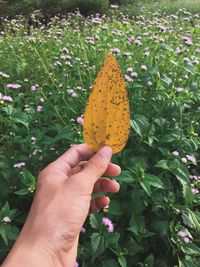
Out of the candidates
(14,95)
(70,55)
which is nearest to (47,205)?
(14,95)

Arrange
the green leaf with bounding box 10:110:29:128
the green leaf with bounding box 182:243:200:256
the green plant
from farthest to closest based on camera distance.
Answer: the green plant < the green leaf with bounding box 10:110:29:128 < the green leaf with bounding box 182:243:200:256

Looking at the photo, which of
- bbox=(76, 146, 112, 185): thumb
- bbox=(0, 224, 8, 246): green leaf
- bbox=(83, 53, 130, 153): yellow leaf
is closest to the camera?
bbox=(83, 53, 130, 153): yellow leaf

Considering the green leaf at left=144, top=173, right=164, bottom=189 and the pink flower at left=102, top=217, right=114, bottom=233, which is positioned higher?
the green leaf at left=144, top=173, right=164, bottom=189

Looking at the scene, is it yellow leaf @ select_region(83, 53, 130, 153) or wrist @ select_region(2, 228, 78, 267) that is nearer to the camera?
yellow leaf @ select_region(83, 53, 130, 153)

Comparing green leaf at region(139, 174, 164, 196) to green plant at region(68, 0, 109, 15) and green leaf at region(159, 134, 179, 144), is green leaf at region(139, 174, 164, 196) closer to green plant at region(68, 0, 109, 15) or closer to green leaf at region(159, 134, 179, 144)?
green leaf at region(159, 134, 179, 144)

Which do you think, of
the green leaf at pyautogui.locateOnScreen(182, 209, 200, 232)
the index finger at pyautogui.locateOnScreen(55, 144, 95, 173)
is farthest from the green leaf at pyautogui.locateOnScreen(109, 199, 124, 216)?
the index finger at pyautogui.locateOnScreen(55, 144, 95, 173)

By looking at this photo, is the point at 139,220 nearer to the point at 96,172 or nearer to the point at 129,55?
the point at 96,172
